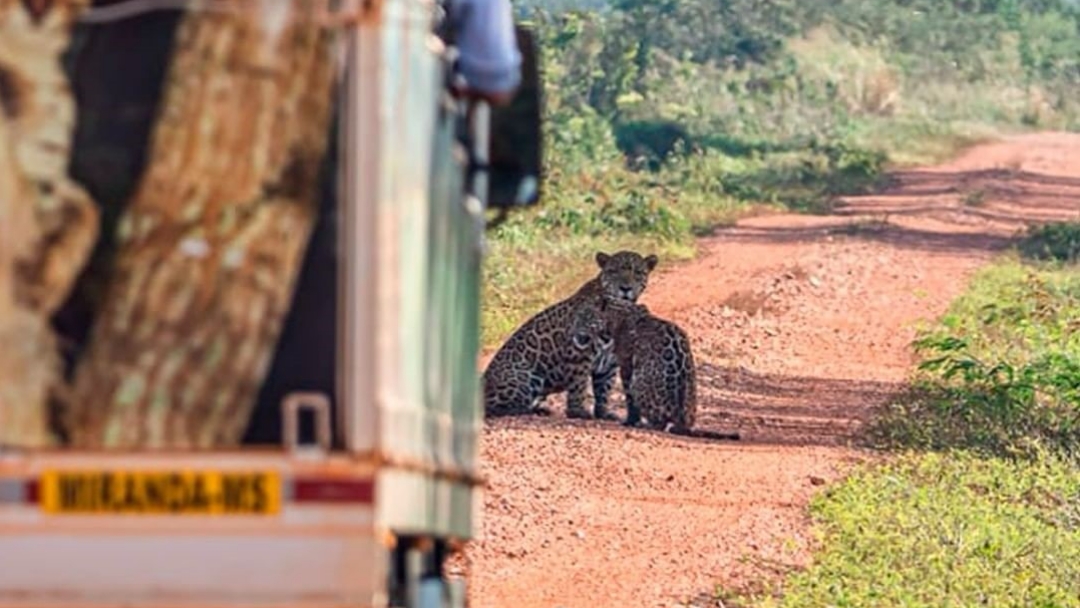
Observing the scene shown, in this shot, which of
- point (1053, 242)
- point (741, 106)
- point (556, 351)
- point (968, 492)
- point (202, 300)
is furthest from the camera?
point (741, 106)

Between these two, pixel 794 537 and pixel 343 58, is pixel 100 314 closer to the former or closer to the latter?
pixel 343 58

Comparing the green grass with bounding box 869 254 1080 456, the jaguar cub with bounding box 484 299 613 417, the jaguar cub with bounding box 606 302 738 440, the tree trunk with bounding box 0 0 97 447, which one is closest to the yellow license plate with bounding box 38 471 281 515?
the tree trunk with bounding box 0 0 97 447

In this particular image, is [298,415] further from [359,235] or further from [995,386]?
[995,386]

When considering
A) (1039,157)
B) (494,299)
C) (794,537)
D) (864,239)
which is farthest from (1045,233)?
(794,537)

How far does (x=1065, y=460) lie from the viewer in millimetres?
14625

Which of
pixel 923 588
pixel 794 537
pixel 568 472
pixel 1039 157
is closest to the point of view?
pixel 923 588

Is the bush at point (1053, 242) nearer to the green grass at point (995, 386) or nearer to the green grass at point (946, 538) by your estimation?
the green grass at point (995, 386)

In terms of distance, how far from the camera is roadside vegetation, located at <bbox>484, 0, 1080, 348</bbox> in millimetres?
26656

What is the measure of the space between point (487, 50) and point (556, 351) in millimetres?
8212

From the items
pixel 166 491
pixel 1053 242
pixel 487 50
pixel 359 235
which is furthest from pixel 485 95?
pixel 1053 242

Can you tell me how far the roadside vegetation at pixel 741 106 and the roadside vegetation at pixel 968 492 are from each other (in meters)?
3.15

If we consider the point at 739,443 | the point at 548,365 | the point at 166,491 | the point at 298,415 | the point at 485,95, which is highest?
the point at 485,95

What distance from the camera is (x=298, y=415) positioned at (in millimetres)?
5691

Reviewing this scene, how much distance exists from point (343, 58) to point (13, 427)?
3.02 feet
